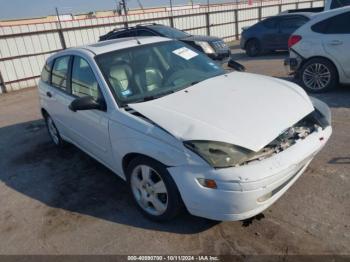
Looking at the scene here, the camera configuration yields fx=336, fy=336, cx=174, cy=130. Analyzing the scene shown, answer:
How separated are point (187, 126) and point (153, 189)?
0.74 meters

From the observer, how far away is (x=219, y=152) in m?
2.64

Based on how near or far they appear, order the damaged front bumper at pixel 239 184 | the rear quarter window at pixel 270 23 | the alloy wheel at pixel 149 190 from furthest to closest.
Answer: the rear quarter window at pixel 270 23 → the alloy wheel at pixel 149 190 → the damaged front bumper at pixel 239 184

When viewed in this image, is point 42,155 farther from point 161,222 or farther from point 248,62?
point 248,62

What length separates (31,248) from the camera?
10.5 ft

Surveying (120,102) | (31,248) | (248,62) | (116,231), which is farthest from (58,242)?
(248,62)

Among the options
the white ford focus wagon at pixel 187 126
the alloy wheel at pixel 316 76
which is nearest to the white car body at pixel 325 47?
the alloy wheel at pixel 316 76

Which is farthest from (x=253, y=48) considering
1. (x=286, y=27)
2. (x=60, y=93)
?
(x=60, y=93)

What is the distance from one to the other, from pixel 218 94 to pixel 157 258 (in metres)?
1.67

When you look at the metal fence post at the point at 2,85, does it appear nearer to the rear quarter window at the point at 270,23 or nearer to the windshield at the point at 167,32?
the windshield at the point at 167,32

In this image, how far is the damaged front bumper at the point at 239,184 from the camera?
2.56 meters

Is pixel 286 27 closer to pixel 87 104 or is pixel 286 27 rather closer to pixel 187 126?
pixel 87 104

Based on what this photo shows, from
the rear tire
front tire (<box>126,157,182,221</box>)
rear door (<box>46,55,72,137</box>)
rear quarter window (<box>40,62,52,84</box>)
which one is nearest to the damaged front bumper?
front tire (<box>126,157,182,221</box>)

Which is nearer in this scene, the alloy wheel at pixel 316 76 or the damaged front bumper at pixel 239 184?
the damaged front bumper at pixel 239 184

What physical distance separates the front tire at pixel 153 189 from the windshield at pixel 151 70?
27.5 inches
